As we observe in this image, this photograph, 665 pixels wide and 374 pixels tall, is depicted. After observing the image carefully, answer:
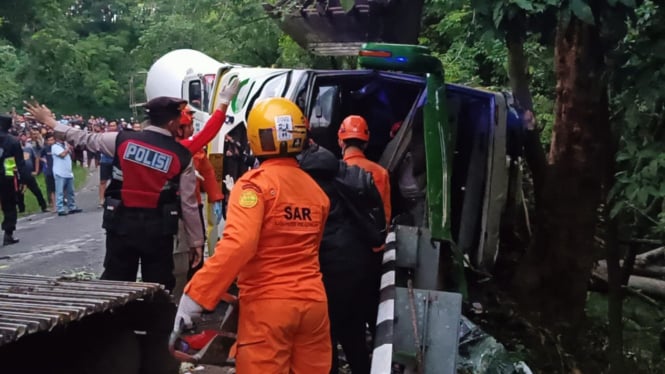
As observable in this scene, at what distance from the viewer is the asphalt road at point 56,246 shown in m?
10.5

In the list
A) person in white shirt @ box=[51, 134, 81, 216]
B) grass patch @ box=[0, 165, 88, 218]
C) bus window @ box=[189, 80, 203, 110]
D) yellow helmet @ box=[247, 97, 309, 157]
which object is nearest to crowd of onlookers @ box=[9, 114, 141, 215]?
person in white shirt @ box=[51, 134, 81, 216]

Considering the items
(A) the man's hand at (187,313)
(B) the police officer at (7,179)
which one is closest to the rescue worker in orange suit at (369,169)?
(A) the man's hand at (187,313)

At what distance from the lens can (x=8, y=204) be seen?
42.4ft

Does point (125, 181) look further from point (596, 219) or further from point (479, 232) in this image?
point (596, 219)

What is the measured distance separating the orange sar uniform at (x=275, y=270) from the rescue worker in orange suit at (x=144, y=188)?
1.98 meters

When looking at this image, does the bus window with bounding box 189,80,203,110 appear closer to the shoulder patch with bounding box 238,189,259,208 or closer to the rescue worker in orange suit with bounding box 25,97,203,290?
the rescue worker in orange suit with bounding box 25,97,203,290

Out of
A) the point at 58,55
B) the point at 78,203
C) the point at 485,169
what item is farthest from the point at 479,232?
the point at 58,55

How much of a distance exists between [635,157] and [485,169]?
1.98m

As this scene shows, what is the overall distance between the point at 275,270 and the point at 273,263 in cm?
3

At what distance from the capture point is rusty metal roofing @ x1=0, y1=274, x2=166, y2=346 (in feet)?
11.2

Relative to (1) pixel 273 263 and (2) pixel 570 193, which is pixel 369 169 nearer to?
(2) pixel 570 193

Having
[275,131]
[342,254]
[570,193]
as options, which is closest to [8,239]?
[570,193]

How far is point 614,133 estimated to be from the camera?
754 centimetres

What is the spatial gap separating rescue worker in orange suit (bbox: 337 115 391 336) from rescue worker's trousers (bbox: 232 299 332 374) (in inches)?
48.2
